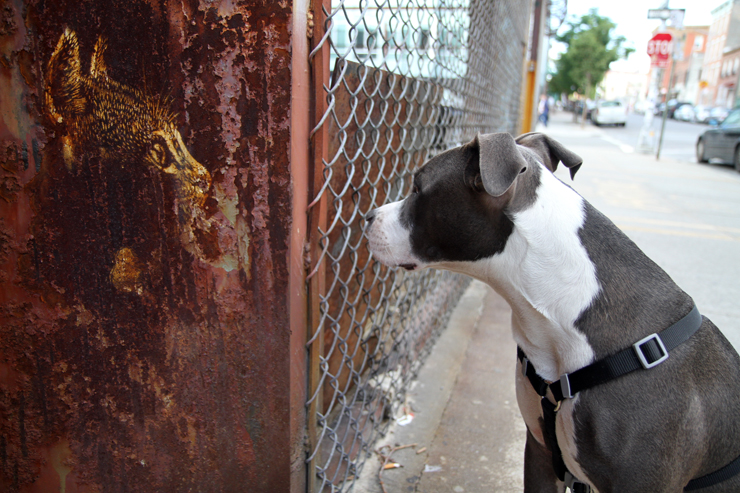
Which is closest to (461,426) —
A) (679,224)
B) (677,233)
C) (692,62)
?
(677,233)

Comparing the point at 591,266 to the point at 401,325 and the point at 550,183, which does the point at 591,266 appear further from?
the point at 401,325

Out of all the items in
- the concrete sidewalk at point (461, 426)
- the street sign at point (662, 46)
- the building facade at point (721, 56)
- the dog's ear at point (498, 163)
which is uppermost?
the building facade at point (721, 56)

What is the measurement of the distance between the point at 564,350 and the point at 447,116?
1.86 m

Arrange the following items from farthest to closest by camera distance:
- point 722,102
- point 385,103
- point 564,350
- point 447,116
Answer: point 722,102 < point 447,116 < point 385,103 < point 564,350

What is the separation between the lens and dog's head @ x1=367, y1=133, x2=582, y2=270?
1.46m

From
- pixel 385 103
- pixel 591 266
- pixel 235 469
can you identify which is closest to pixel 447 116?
pixel 385 103

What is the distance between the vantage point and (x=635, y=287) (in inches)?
61.7

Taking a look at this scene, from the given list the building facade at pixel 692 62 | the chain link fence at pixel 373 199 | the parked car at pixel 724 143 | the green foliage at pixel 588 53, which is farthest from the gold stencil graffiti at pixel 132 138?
the building facade at pixel 692 62

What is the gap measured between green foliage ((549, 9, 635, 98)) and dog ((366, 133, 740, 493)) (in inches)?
1491

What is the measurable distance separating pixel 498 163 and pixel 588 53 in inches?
1580

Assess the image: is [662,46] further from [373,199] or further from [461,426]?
[373,199]

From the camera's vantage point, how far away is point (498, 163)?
4.75 ft

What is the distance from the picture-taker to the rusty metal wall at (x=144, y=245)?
1.32 meters

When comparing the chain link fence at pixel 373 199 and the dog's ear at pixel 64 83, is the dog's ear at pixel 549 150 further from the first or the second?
the dog's ear at pixel 64 83
